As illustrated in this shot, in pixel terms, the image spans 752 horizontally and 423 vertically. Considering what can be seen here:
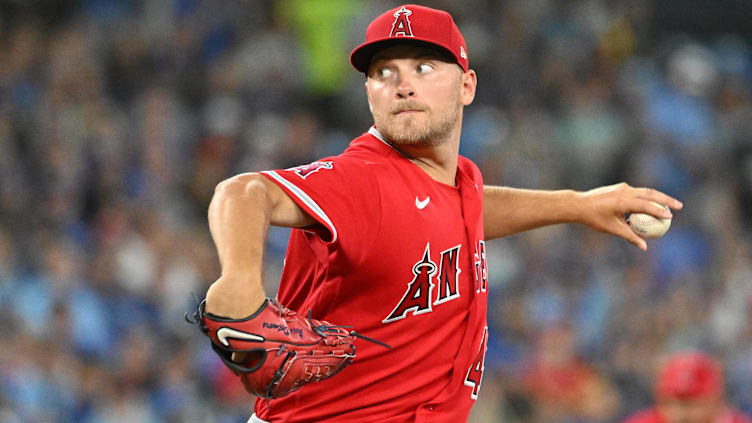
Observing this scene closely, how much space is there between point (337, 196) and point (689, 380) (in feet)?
10.8

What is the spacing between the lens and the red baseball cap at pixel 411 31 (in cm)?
305

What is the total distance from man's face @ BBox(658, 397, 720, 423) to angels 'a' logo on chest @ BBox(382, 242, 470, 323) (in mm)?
2749

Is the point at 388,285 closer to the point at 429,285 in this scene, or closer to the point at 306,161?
the point at 429,285

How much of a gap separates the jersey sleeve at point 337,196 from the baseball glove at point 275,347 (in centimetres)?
26

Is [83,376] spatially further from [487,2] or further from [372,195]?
[487,2]

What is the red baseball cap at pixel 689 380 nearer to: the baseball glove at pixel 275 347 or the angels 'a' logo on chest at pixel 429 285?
the angels 'a' logo on chest at pixel 429 285

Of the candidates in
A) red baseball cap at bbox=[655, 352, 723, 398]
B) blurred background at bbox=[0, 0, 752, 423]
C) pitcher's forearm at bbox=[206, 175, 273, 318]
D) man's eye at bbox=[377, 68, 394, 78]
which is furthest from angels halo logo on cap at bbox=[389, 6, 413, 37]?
blurred background at bbox=[0, 0, 752, 423]

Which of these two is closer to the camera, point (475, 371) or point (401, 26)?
point (401, 26)

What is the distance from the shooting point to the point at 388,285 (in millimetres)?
2912

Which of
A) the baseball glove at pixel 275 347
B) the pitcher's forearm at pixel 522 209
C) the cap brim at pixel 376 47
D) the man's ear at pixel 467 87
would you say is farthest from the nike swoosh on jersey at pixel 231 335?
the pitcher's forearm at pixel 522 209

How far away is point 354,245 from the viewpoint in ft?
9.04

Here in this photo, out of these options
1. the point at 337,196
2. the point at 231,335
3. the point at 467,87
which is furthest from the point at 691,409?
the point at 231,335

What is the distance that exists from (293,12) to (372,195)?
6.76 meters

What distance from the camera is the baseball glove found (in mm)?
2371
